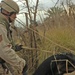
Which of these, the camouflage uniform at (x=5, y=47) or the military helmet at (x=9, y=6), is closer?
the camouflage uniform at (x=5, y=47)

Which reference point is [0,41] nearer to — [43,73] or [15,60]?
[15,60]

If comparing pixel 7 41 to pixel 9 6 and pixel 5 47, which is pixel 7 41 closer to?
pixel 5 47

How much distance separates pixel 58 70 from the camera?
521cm

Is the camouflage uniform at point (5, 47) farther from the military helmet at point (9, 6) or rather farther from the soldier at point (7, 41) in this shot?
the military helmet at point (9, 6)

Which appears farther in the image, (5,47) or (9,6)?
(9,6)

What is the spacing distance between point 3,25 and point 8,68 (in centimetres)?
78

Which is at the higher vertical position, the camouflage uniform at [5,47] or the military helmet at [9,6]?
the military helmet at [9,6]

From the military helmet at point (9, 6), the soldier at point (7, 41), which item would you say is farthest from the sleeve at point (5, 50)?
the military helmet at point (9, 6)

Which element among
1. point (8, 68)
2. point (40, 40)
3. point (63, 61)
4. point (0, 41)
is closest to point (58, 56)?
point (63, 61)

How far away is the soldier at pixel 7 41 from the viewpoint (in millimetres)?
4613

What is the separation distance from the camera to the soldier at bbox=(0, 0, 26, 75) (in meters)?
4.61

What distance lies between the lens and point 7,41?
15.3ft

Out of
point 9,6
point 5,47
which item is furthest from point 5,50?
point 9,6

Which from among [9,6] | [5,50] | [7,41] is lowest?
[5,50]
